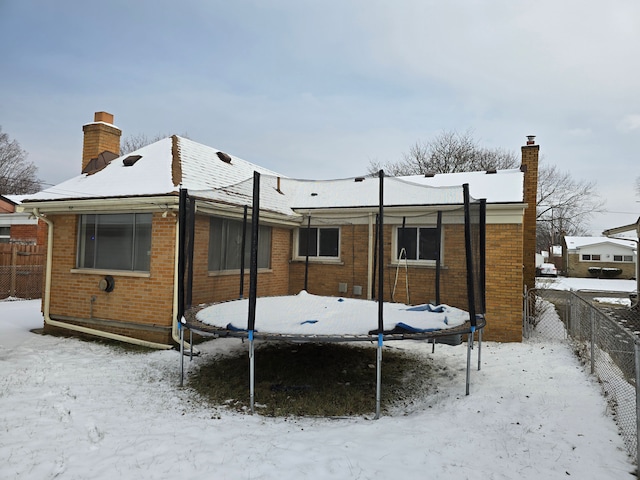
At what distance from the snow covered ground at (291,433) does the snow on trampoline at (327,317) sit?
33.2 inches

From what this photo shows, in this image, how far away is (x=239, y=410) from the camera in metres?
4.30

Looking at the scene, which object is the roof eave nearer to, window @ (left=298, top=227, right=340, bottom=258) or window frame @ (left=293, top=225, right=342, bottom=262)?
window @ (left=298, top=227, right=340, bottom=258)

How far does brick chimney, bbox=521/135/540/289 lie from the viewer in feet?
31.2

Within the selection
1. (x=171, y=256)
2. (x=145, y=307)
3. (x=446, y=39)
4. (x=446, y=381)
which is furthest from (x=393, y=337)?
(x=446, y=39)

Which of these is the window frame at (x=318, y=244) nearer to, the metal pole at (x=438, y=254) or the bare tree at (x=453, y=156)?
the metal pole at (x=438, y=254)

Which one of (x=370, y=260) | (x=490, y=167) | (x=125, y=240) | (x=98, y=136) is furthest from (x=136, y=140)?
(x=370, y=260)

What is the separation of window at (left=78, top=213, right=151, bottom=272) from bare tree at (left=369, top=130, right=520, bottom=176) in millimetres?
20574

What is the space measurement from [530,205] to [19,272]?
14.3 metres

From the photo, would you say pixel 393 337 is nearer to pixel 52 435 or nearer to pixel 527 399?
pixel 527 399

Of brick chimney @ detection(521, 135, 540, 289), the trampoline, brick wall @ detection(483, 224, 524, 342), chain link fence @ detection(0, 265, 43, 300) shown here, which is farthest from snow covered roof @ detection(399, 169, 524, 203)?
chain link fence @ detection(0, 265, 43, 300)

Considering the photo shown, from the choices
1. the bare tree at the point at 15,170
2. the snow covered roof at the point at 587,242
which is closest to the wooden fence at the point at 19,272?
the bare tree at the point at 15,170

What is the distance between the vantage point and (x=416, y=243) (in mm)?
8547

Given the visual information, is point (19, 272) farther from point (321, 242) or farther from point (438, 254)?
point (438, 254)

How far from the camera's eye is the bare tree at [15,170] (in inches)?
1193
